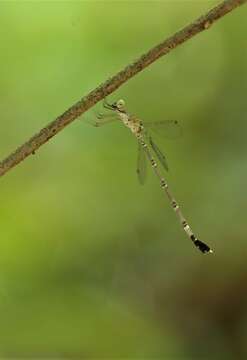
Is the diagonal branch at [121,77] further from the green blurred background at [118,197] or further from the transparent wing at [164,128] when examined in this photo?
the green blurred background at [118,197]

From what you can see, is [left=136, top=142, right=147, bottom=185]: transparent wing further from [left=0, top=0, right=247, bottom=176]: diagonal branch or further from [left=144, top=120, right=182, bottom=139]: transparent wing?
[left=0, top=0, right=247, bottom=176]: diagonal branch

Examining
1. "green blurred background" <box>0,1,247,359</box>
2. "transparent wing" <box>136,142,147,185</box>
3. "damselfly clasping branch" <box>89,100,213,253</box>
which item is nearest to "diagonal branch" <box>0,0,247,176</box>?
"damselfly clasping branch" <box>89,100,213,253</box>

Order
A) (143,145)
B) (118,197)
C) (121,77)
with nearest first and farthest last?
(121,77), (143,145), (118,197)

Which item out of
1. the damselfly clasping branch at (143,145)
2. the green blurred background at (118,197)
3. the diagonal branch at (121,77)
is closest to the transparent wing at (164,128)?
the damselfly clasping branch at (143,145)

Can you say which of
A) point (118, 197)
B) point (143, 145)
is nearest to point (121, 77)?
point (143, 145)

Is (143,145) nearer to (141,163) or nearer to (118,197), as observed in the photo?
(141,163)

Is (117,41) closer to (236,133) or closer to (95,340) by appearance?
(236,133)

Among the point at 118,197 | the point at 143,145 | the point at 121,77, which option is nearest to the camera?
the point at 121,77
